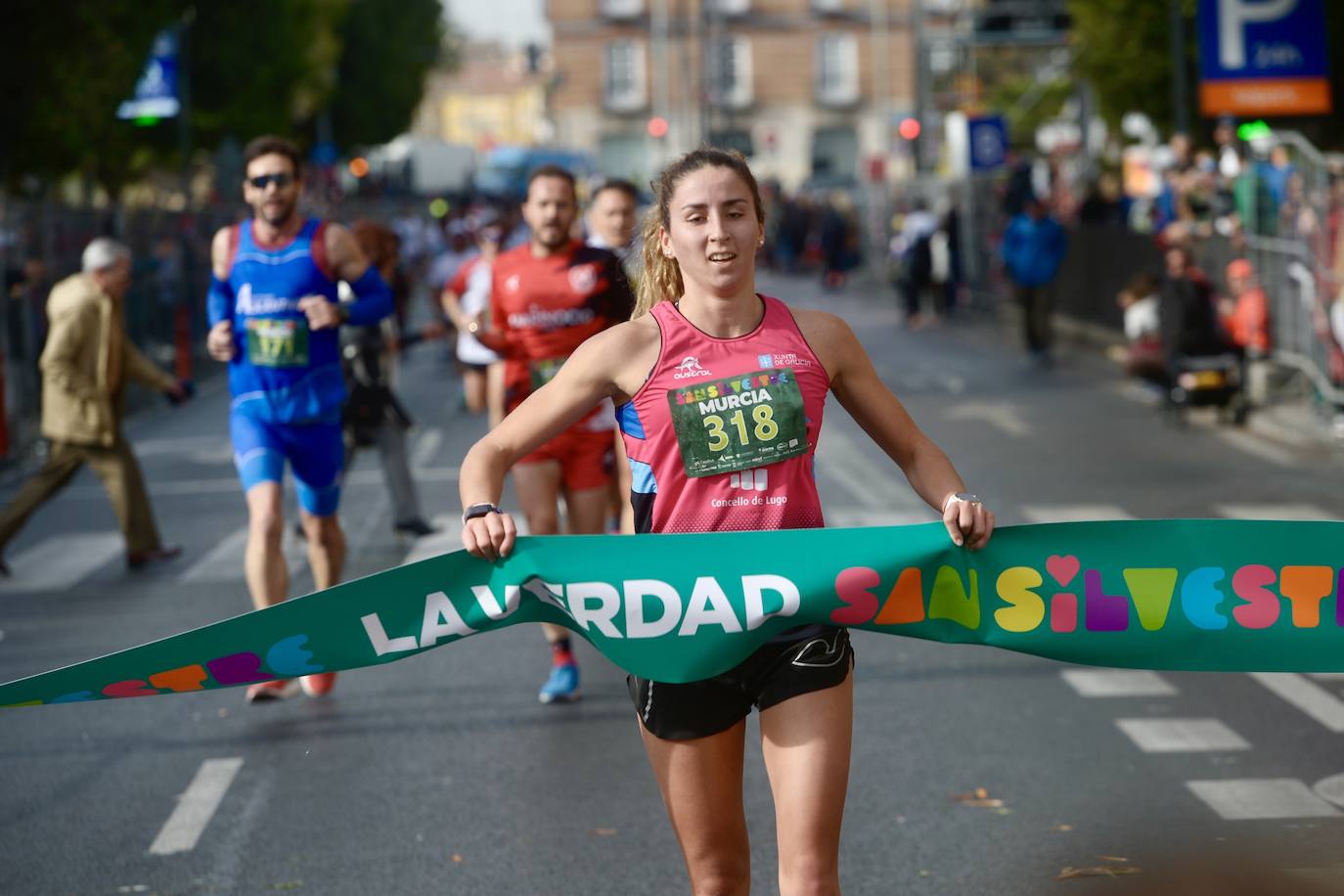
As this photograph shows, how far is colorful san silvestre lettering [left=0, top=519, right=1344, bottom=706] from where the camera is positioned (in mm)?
4129

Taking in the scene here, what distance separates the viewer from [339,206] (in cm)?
5138

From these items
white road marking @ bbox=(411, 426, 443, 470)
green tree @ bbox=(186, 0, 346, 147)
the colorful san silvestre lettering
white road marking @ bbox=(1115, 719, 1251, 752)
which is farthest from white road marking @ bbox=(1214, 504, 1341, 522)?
green tree @ bbox=(186, 0, 346, 147)

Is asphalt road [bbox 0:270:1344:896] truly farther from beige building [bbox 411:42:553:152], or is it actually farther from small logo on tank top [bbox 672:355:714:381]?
beige building [bbox 411:42:553:152]

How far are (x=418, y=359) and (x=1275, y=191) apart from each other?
13.4 metres

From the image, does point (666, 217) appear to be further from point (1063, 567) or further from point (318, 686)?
point (318, 686)

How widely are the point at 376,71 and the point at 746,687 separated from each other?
66.3m

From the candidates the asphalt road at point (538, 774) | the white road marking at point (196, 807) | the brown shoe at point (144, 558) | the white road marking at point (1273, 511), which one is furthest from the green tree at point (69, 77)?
the white road marking at point (196, 807)

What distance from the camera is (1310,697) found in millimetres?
7727

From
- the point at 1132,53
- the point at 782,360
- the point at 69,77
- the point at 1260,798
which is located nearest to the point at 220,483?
the point at 1260,798

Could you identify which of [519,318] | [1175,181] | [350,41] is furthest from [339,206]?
[519,318]

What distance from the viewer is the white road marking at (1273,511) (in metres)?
12.0

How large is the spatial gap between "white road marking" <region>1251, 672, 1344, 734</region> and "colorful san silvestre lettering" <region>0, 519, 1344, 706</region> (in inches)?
112

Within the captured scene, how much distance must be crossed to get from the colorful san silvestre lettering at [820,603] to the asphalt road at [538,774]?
3.88 feet

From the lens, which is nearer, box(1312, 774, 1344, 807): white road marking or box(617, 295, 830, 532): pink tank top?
box(617, 295, 830, 532): pink tank top
